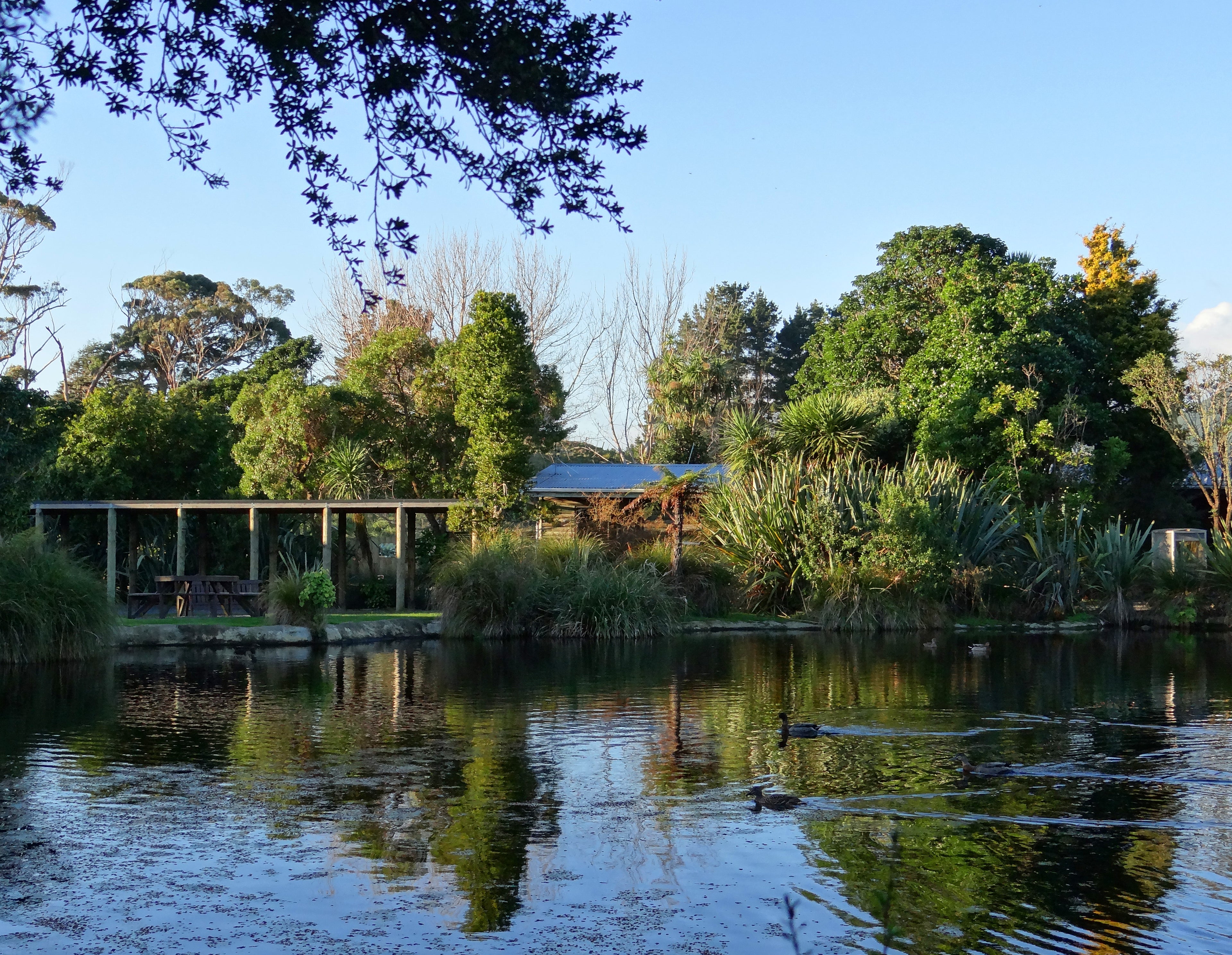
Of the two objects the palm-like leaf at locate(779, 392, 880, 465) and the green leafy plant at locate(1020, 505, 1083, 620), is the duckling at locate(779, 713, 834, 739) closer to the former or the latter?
the green leafy plant at locate(1020, 505, 1083, 620)

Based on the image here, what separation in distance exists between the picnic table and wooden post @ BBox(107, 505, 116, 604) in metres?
1.62

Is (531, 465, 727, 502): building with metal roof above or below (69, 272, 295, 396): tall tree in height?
below

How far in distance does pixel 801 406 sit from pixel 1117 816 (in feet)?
68.6

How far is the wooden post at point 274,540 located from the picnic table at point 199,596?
11.2ft

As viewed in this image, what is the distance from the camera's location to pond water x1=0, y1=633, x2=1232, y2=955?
6285 mm

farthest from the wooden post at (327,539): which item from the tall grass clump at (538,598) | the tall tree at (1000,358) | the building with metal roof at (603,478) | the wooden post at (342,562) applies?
the tall tree at (1000,358)

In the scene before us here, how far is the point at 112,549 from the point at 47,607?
974 centimetres

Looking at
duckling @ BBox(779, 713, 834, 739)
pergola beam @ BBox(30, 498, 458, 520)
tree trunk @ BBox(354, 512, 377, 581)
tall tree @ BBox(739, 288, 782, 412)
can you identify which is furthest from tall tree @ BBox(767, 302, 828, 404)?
duckling @ BBox(779, 713, 834, 739)

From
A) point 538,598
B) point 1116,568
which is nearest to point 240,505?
point 538,598

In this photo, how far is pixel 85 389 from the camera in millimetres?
48375

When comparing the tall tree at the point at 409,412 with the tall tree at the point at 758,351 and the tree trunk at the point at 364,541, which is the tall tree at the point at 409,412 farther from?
the tall tree at the point at 758,351

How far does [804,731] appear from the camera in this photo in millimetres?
12062

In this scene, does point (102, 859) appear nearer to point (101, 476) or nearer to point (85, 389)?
point (101, 476)

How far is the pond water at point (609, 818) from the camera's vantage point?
6285 millimetres
